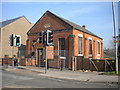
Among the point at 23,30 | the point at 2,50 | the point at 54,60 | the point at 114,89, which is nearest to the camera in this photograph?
the point at 114,89

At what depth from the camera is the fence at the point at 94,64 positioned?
18031 mm

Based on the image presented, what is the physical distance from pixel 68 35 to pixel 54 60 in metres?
4.30

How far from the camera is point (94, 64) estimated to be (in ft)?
61.7

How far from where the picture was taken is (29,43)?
27.0 metres

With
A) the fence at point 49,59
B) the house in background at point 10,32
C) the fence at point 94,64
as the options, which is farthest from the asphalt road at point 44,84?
the house in background at point 10,32

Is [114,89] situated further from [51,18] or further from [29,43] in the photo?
[29,43]

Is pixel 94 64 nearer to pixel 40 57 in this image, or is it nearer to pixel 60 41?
pixel 60 41

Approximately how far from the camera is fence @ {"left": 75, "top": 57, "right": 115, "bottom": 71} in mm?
18031

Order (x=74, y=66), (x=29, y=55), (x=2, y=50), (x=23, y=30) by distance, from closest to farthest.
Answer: (x=74, y=66) → (x=29, y=55) → (x=2, y=50) → (x=23, y=30)

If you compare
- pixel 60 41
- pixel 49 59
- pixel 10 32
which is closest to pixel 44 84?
pixel 49 59

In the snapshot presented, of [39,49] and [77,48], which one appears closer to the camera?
[77,48]

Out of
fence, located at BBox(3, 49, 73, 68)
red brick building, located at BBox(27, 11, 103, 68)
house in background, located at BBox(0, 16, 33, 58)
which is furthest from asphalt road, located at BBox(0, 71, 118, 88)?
house in background, located at BBox(0, 16, 33, 58)

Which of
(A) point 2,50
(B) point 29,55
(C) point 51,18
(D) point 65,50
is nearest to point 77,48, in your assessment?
(D) point 65,50

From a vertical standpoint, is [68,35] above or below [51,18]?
below
